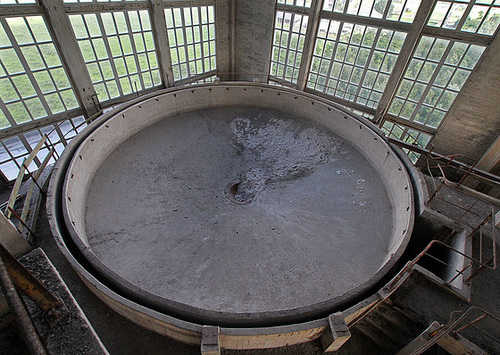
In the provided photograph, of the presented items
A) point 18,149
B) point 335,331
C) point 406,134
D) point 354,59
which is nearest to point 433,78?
A: point 406,134

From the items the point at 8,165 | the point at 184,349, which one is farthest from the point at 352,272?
the point at 8,165

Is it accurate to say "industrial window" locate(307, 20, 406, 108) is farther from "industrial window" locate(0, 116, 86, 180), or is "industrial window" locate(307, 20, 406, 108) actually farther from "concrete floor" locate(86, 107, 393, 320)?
"industrial window" locate(0, 116, 86, 180)

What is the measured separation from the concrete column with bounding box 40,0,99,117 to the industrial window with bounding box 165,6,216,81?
3.48 m

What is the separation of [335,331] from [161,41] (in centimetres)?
1102

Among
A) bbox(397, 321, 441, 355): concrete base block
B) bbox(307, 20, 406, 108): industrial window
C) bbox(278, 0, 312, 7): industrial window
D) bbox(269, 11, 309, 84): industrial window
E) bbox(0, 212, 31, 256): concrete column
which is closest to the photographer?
bbox(397, 321, 441, 355): concrete base block

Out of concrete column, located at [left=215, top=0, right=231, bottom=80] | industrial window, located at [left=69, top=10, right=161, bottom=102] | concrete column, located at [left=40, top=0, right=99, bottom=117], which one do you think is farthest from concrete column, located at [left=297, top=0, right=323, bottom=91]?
concrete column, located at [left=40, top=0, right=99, bottom=117]

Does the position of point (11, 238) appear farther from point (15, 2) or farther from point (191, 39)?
point (191, 39)

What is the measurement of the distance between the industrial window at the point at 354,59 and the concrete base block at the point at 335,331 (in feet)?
29.8

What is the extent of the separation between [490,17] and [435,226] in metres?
6.63

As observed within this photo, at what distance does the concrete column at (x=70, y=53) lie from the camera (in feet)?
27.3

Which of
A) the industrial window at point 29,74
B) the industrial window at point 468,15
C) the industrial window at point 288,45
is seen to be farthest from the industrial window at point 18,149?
the industrial window at point 468,15

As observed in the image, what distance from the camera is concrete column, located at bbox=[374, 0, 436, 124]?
9109mm

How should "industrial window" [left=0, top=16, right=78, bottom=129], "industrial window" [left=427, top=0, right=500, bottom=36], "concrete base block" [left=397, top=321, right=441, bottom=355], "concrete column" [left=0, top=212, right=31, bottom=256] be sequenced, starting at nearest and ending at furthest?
"concrete base block" [left=397, top=321, right=441, bottom=355] → "concrete column" [left=0, top=212, right=31, bottom=256] → "industrial window" [left=0, top=16, right=78, bottom=129] → "industrial window" [left=427, top=0, right=500, bottom=36]

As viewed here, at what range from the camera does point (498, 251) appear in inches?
235
